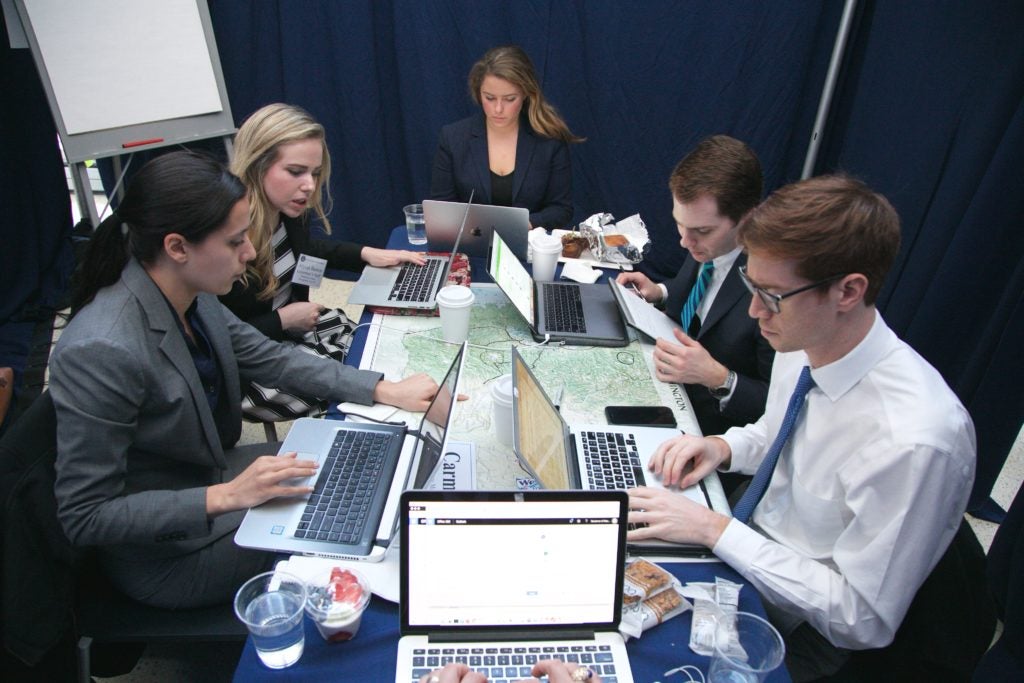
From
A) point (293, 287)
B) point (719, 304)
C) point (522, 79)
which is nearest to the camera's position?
point (719, 304)

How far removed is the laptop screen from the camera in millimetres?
995

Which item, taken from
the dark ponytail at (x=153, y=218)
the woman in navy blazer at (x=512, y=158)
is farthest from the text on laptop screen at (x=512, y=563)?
the woman in navy blazer at (x=512, y=158)

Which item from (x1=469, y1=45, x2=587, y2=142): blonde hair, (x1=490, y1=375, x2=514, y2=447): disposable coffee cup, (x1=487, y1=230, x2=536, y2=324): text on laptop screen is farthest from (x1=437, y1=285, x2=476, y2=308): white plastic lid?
(x1=469, y1=45, x2=587, y2=142): blonde hair

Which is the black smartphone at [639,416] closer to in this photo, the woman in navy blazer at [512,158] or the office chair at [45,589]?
the office chair at [45,589]

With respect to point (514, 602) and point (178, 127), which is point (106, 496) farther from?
point (178, 127)

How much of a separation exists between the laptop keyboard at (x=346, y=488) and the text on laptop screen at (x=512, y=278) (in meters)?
0.64

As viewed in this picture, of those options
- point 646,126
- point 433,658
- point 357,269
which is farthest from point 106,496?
point 646,126

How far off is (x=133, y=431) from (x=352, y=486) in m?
0.45

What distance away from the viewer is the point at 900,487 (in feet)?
3.68

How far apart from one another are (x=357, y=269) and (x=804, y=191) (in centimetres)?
171

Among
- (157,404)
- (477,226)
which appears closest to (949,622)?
(157,404)

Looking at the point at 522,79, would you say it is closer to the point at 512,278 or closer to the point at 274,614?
the point at 512,278

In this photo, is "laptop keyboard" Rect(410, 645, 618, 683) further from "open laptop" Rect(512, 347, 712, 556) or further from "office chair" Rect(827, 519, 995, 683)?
"office chair" Rect(827, 519, 995, 683)

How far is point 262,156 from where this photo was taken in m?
2.11
